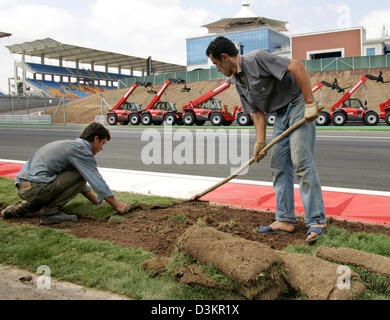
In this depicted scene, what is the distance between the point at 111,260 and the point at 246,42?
71524 millimetres

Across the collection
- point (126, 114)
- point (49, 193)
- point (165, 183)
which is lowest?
point (165, 183)

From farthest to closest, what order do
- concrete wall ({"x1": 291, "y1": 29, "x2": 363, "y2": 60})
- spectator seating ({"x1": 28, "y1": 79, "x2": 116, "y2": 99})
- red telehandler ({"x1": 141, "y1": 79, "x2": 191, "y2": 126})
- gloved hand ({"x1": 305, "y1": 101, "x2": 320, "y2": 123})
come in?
spectator seating ({"x1": 28, "y1": 79, "x2": 116, "y2": 99}) → concrete wall ({"x1": 291, "y1": 29, "x2": 363, "y2": 60}) → red telehandler ({"x1": 141, "y1": 79, "x2": 191, "y2": 126}) → gloved hand ({"x1": 305, "y1": 101, "x2": 320, "y2": 123})

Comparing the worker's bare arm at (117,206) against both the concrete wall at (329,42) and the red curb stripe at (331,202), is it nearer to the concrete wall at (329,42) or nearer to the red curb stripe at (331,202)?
the red curb stripe at (331,202)

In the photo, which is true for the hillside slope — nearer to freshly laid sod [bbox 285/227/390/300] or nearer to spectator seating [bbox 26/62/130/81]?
spectator seating [bbox 26/62/130/81]

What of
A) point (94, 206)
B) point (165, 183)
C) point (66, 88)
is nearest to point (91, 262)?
point (94, 206)

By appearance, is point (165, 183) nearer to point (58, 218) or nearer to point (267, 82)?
point (58, 218)

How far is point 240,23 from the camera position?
78875 millimetres

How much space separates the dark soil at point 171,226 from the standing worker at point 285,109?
0.60ft

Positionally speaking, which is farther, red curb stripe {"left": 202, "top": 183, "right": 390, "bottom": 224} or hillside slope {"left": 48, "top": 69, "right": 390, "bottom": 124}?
hillside slope {"left": 48, "top": 69, "right": 390, "bottom": 124}

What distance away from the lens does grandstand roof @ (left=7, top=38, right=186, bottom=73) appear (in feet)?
184

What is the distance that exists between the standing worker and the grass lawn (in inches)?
15.2

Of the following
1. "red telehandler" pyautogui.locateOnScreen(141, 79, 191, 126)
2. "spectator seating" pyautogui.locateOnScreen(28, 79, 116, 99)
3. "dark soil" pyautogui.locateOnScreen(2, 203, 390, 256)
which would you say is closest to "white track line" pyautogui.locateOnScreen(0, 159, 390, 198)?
"dark soil" pyautogui.locateOnScreen(2, 203, 390, 256)

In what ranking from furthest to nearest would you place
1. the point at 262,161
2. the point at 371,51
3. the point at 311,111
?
the point at 371,51 → the point at 262,161 → the point at 311,111

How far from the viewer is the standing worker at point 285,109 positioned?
11.2 feet
